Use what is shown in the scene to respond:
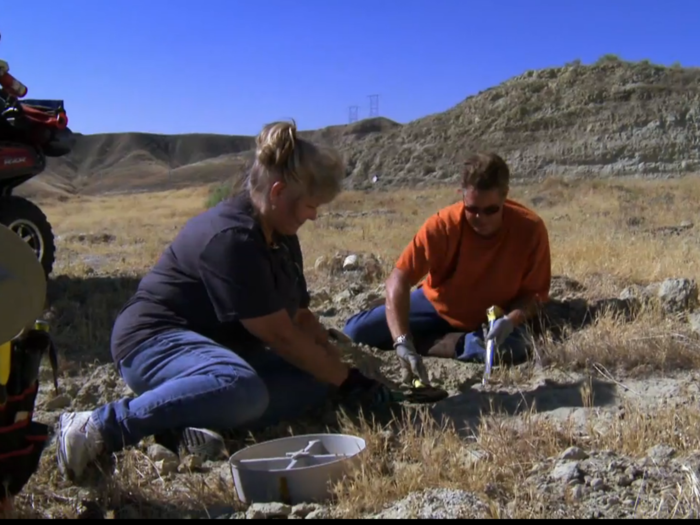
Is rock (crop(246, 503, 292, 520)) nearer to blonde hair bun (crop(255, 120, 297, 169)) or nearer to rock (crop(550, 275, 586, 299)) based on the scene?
blonde hair bun (crop(255, 120, 297, 169))

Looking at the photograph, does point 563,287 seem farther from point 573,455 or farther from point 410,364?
point 573,455

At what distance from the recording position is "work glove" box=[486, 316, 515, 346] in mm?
3660

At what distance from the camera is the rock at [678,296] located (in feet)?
14.4

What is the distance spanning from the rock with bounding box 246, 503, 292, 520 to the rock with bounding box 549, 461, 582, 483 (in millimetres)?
732

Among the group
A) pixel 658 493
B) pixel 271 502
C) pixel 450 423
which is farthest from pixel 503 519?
pixel 450 423

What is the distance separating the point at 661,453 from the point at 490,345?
1.30 m

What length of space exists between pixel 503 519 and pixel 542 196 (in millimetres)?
16904

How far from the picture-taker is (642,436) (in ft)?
8.30

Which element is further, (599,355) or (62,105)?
(62,105)

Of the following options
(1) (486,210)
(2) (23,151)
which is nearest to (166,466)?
(1) (486,210)

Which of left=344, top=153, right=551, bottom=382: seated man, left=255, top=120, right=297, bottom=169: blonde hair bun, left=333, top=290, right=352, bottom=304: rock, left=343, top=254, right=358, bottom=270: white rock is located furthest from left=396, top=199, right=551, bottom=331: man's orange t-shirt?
left=343, top=254, right=358, bottom=270: white rock

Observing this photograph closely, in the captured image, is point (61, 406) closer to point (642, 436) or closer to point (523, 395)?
point (523, 395)

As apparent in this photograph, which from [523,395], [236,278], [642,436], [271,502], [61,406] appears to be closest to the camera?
[271,502]

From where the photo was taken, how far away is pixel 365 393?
3158mm
